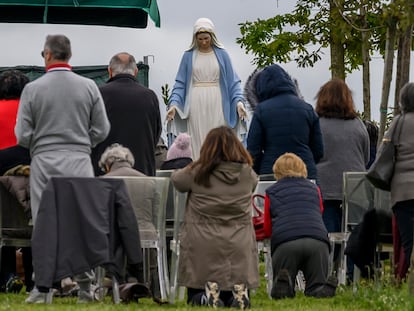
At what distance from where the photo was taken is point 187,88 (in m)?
16.9

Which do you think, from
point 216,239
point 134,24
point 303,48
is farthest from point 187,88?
point 303,48

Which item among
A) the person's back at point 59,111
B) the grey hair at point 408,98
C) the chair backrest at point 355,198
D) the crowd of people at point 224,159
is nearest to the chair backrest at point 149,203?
the crowd of people at point 224,159

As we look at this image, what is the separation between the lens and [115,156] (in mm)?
12789

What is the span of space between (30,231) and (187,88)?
4.55m

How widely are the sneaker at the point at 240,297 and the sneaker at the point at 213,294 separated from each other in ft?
0.35

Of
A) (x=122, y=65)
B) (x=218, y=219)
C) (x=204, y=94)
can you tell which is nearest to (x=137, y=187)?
(x=218, y=219)

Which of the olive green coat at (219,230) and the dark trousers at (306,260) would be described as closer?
the olive green coat at (219,230)

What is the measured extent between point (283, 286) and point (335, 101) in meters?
2.49

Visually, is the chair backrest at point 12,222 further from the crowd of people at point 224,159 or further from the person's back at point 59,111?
the person's back at point 59,111

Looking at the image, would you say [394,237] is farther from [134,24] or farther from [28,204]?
[134,24]

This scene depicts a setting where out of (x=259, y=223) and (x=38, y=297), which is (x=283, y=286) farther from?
(x=38, y=297)

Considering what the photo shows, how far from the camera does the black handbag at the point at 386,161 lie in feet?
41.8

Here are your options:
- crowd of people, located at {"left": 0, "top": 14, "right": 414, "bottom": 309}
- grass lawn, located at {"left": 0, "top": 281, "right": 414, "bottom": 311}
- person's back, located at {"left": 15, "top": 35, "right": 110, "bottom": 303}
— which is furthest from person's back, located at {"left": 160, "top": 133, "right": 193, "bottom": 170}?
person's back, located at {"left": 15, "top": 35, "right": 110, "bottom": 303}

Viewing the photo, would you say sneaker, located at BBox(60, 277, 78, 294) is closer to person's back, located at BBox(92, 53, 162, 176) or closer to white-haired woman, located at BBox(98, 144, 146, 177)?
white-haired woman, located at BBox(98, 144, 146, 177)
